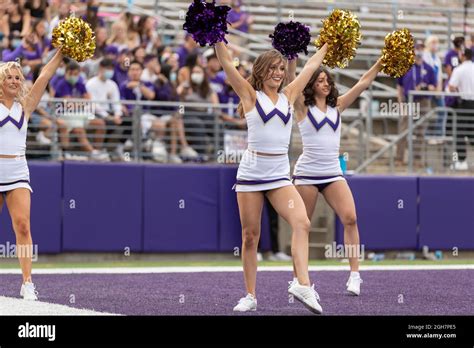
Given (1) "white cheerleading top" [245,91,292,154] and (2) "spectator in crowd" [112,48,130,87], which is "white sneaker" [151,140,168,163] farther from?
(1) "white cheerleading top" [245,91,292,154]

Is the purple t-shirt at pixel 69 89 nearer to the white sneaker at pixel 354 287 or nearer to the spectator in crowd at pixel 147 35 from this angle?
the spectator in crowd at pixel 147 35

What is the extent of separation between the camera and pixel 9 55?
49.9 feet

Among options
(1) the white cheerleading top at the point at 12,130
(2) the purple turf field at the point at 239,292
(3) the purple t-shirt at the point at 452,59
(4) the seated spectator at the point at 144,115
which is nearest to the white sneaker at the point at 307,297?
(2) the purple turf field at the point at 239,292

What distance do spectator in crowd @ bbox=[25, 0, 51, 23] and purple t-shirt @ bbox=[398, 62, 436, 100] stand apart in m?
5.72

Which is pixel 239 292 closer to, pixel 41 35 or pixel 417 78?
pixel 41 35

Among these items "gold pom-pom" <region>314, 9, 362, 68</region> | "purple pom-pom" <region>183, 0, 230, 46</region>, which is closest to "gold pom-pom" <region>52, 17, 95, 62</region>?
"purple pom-pom" <region>183, 0, 230, 46</region>

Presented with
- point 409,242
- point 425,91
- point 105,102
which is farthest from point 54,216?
point 425,91

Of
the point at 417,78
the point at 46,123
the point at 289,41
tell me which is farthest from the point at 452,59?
the point at 289,41

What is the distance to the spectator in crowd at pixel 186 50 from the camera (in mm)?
16641

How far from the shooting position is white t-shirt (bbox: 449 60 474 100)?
17656 mm

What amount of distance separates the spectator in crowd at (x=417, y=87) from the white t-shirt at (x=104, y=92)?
4657mm

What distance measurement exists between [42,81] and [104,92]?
6.13 metres

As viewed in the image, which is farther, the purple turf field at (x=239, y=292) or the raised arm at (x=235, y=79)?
the purple turf field at (x=239, y=292)
